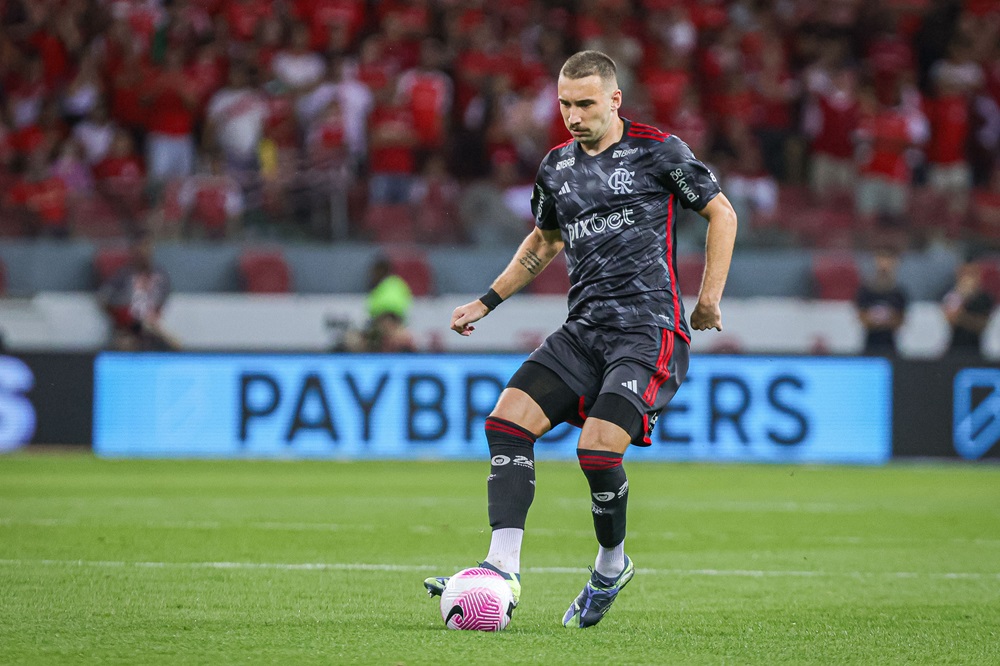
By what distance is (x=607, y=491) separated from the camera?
5387 mm

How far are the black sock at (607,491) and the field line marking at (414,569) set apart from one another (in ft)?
5.37

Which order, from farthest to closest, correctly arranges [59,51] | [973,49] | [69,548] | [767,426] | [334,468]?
[973,49] → [59,51] → [767,426] → [334,468] → [69,548]

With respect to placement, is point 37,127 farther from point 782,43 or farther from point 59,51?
point 782,43

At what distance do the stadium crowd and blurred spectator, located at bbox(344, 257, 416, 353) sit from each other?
0.85m

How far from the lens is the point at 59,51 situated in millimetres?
17859

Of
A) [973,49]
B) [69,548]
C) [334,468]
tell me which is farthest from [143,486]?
[973,49]

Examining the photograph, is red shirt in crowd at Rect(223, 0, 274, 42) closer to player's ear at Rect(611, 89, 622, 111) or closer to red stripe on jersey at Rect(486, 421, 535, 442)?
player's ear at Rect(611, 89, 622, 111)

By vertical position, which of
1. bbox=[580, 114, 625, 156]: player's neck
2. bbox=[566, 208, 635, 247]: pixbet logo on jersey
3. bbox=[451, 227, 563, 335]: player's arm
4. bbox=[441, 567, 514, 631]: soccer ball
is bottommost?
bbox=[441, 567, 514, 631]: soccer ball

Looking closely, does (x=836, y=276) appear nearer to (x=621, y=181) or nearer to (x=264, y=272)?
(x=264, y=272)

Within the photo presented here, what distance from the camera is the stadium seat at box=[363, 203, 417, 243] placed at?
15969 mm

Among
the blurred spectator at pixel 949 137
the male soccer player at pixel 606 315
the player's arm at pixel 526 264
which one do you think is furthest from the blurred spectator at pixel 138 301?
the male soccer player at pixel 606 315

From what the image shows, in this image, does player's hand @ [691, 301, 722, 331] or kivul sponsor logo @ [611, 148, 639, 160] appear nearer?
player's hand @ [691, 301, 722, 331]

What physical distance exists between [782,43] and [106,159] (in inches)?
353

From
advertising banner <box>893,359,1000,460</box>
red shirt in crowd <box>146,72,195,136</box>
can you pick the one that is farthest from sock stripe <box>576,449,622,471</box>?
red shirt in crowd <box>146,72,195,136</box>
